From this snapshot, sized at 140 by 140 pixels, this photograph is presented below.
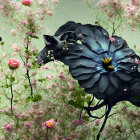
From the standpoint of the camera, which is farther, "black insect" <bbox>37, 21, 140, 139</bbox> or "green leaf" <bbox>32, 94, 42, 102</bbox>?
"green leaf" <bbox>32, 94, 42, 102</bbox>

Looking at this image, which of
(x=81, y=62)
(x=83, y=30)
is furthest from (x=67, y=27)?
(x=81, y=62)

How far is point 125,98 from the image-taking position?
103cm

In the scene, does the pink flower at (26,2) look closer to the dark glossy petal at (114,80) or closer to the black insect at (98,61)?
the black insect at (98,61)

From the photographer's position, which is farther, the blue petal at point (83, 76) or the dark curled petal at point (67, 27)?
the dark curled petal at point (67, 27)

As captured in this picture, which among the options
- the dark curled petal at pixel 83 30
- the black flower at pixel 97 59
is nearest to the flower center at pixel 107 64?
the black flower at pixel 97 59

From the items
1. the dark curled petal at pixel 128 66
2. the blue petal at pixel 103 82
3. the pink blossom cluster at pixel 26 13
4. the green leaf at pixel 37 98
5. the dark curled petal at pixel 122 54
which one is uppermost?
the pink blossom cluster at pixel 26 13

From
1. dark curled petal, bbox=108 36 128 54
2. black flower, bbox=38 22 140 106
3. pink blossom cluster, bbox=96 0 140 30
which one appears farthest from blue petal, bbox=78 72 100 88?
pink blossom cluster, bbox=96 0 140 30

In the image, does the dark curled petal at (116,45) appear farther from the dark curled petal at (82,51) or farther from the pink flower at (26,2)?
the pink flower at (26,2)

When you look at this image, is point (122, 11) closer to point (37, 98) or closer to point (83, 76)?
point (83, 76)

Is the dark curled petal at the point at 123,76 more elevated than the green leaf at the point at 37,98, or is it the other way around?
the dark curled petal at the point at 123,76

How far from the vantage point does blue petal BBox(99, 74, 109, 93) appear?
0.98 m

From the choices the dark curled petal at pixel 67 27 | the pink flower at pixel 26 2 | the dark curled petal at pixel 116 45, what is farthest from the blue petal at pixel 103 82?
the pink flower at pixel 26 2

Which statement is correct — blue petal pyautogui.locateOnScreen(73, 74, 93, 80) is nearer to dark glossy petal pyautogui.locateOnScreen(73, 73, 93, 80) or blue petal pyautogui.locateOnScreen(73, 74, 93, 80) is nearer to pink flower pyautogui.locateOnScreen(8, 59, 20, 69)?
dark glossy petal pyautogui.locateOnScreen(73, 73, 93, 80)

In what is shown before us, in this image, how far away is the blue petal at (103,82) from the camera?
975 millimetres
